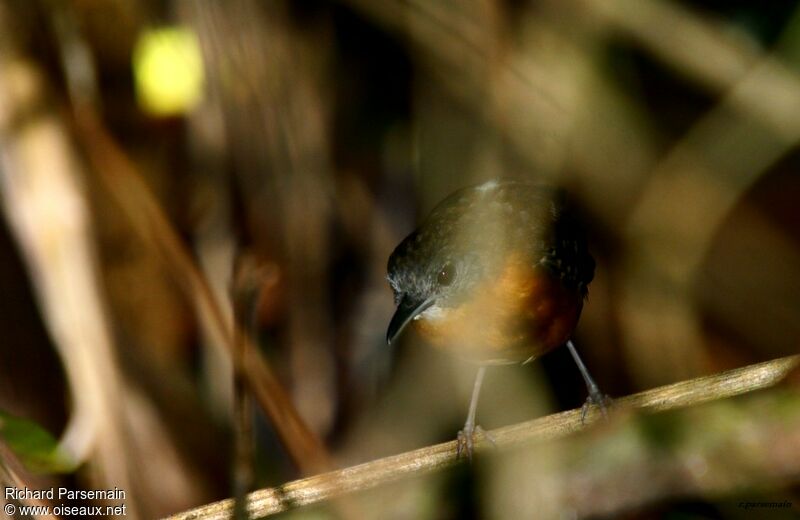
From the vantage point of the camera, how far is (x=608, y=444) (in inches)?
69.8

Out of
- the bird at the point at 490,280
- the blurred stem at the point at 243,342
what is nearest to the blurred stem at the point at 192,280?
the blurred stem at the point at 243,342

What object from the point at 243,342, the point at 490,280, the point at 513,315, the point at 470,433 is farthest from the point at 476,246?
the point at 243,342

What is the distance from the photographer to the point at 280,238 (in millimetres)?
3914

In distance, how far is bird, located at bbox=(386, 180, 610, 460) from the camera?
309 centimetres

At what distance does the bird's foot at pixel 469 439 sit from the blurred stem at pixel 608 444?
3 cm

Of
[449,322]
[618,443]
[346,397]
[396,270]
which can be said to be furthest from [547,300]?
[346,397]

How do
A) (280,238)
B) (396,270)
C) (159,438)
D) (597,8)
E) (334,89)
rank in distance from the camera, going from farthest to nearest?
(334,89)
(280,238)
(159,438)
(396,270)
(597,8)

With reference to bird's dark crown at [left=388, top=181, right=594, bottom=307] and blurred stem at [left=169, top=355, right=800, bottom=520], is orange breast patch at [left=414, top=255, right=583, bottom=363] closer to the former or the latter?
bird's dark crown at [left=388, top=181, right=594, bottom=307]

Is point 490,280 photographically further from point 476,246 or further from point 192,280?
point 192,280

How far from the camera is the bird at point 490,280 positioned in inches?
122

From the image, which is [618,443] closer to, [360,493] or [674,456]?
[674,456]

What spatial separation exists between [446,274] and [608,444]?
1.46 metres

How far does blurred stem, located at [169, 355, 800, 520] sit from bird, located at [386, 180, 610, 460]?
43 centimetres

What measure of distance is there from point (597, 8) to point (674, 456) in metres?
1.87
